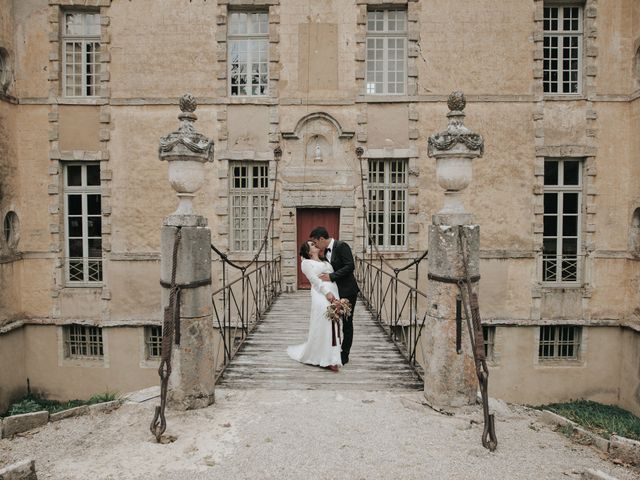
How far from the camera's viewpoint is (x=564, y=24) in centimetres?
Answer: 1305

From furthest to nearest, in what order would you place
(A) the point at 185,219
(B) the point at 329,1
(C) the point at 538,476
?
(B) the point at 329,1, (A) the point at 185,219, (C) the point at 538,476

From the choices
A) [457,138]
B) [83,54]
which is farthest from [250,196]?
[457,138]

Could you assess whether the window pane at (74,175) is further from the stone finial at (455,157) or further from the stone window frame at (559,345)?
the stone window frame at (559,345)

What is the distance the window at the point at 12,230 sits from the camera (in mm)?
12595

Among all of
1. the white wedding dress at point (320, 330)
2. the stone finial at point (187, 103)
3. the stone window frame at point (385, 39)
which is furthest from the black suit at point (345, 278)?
the stone window frame at point (385, 39)

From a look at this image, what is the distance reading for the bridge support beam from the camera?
5289 millimetres

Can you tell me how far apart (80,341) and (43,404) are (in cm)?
174

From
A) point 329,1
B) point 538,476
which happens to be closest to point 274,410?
point 538,476

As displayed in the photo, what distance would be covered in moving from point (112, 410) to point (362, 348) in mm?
3558

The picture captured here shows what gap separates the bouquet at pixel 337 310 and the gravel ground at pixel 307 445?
3.58 ft

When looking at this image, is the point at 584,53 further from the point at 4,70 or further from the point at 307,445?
the point at 4,70

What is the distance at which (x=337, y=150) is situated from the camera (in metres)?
12.7

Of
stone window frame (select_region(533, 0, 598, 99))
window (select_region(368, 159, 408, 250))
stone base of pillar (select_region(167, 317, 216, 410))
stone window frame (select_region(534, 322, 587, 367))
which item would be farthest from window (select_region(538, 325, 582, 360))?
stone base of pillar (select_region(167, 317, 216, 410))

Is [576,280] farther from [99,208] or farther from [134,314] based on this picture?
[99,208]
